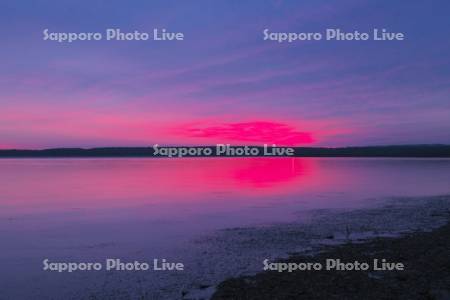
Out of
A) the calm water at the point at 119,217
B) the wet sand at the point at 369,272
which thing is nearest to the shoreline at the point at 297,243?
the wet sand at the point at 369,272

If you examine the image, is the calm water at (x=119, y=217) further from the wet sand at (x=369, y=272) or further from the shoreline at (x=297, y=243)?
the wet sand at (x=369, y=272)

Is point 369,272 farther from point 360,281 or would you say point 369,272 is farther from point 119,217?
point 119,217

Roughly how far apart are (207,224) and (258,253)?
7.16m

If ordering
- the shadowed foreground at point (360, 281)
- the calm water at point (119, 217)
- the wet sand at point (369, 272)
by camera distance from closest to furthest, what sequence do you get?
the shadowed foreground at point (360, 281), the wet sand at point (369, 272), the calm water at point (119, 217)

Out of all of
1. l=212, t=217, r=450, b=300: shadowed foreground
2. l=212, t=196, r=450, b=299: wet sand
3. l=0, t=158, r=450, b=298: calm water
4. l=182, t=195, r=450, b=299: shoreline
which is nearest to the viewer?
l=212, t=217, r=450, b=300: shadowed foreground

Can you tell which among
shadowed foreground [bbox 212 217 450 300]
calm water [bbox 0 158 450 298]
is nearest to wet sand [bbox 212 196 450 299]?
shadowed foreground [bbox 212 217 450 300]

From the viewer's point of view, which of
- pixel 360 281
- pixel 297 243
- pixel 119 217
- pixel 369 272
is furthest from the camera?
pixel 119 217

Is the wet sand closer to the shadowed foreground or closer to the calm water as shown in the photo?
the shadowed foreground

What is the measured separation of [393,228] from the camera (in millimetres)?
20406

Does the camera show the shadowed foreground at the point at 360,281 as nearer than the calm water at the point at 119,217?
Yes

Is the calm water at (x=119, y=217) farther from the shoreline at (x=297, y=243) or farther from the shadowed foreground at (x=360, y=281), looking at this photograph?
the shadowed foreground at (x=360, y=281)

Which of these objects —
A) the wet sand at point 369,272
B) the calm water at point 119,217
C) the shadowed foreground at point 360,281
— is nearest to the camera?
the shadowed foreground at point 360,281

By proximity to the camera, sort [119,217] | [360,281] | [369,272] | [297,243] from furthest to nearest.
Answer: [119,217], [297,243], [369,272], [360,281]

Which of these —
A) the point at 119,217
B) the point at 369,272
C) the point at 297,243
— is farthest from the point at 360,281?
the point at 119,217
